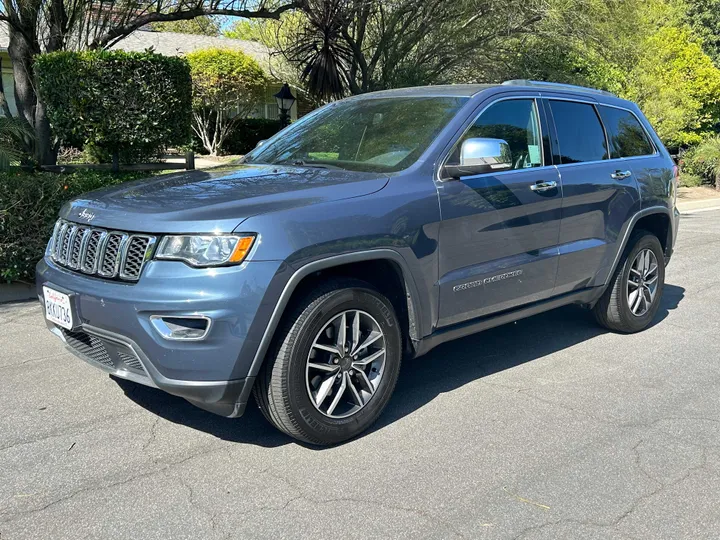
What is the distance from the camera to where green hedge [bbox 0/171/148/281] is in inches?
261

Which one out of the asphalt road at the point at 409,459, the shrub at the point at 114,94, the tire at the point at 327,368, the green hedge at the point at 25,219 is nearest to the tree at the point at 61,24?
the shrub at the point at 114,94

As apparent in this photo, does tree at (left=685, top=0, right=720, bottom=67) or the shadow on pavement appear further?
tree at (left=685, top=0, right=720, bottom=67)

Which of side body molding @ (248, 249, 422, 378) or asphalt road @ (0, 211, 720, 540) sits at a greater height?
side body molding @ (248, 249, 422, 378)

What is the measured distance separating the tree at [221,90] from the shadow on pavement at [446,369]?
16299 millimetres

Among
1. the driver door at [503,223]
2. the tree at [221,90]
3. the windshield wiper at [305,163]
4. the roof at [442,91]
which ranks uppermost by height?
the tree at [221,90]

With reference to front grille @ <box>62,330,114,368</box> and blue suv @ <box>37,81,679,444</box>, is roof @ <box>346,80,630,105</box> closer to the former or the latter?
blue suv @ <box>37,81,679,444</box>

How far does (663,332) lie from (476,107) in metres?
2.90

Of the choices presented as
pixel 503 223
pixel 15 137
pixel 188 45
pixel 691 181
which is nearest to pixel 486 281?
pixel 503 223

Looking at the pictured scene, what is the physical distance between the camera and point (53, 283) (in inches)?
147

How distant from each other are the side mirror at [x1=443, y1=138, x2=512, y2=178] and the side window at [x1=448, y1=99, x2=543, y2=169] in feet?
1.06

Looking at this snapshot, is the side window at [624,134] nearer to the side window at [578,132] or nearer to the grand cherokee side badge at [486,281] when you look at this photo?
the side window at [578,132]

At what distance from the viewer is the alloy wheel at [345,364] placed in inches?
141

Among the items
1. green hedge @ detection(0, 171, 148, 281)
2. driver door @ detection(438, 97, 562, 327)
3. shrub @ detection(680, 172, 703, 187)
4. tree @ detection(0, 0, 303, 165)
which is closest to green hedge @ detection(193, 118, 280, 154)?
tree @ detection(0, 0, 303, 165)

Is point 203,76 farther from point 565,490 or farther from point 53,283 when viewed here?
point 565,490
